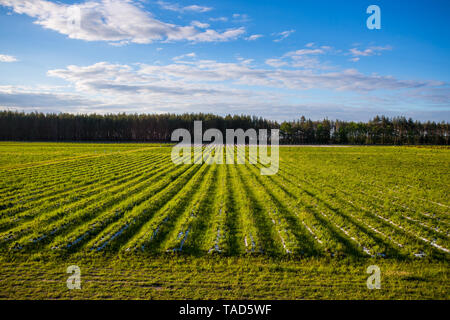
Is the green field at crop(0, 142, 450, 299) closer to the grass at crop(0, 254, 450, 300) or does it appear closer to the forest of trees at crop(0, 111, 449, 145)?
the grass at crop(0, 254, 450, 300)

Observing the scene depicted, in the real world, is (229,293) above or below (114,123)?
below

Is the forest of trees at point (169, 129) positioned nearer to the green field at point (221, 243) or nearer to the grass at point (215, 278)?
the green field at point (221, 243)

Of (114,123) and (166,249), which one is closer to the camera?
(166,249)

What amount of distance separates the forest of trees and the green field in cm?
11130

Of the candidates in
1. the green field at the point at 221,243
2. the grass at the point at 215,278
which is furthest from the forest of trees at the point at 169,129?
the grass at the point at 215,278

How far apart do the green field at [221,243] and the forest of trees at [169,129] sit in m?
111

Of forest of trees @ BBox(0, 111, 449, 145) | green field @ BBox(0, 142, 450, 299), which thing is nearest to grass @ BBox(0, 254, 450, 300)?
green field @ BBox(0, 142, 450, 299)

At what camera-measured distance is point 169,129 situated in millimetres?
122250

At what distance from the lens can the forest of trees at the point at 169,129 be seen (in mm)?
114188

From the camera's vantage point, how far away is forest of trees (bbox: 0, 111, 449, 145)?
114188mm

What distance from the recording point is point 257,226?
31.8 feet

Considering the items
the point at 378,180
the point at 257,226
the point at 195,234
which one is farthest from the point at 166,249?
the point at 378,180

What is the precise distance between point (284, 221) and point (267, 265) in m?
3.58
